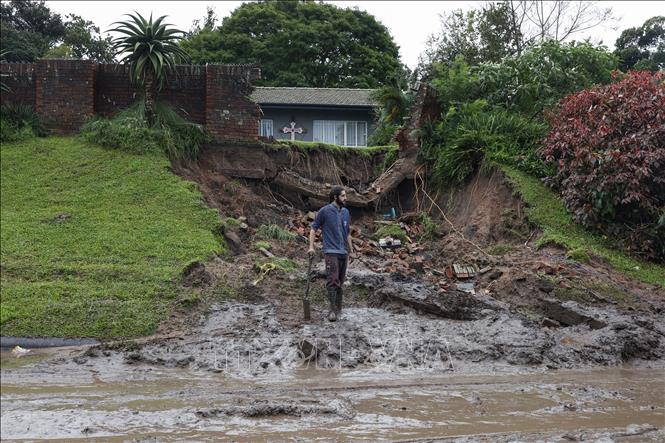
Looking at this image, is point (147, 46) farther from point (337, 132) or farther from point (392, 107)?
point (337, 132)

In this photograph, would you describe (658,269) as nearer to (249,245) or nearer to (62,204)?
(249,245)

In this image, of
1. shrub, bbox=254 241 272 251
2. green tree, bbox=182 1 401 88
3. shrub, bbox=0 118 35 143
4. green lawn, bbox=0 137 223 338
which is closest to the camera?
green lawn, bbox=0 137 223 338

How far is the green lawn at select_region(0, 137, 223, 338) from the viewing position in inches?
325

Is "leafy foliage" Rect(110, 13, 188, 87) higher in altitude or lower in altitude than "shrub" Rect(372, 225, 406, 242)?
higher

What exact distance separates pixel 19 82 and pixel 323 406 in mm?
11904

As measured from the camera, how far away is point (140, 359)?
7273 millimetres

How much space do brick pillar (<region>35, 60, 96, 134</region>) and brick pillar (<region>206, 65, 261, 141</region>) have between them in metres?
2.57

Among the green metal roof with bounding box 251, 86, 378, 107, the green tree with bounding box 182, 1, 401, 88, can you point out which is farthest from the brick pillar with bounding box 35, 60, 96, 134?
the green tree with bounding box 182, 1, 401, 88

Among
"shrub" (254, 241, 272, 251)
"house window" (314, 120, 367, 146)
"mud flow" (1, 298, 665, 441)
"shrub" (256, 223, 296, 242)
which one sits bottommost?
"mud flow" (1, 298, 665, 441)

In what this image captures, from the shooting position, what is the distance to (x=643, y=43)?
34500 millimetres

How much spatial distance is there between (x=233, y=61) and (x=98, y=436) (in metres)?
32.5

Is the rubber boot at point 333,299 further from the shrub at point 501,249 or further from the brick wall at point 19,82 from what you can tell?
the brick wall at point 19,82

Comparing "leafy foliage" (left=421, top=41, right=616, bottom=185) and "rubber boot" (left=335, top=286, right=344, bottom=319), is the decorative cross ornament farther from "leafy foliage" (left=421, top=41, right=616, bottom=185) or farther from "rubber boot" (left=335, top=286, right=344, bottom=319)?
"rubber boot" (left=335, top=286, right=344, bottom=319)

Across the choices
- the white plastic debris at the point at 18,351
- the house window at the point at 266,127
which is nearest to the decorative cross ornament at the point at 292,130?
the house window at the point at 266,127
